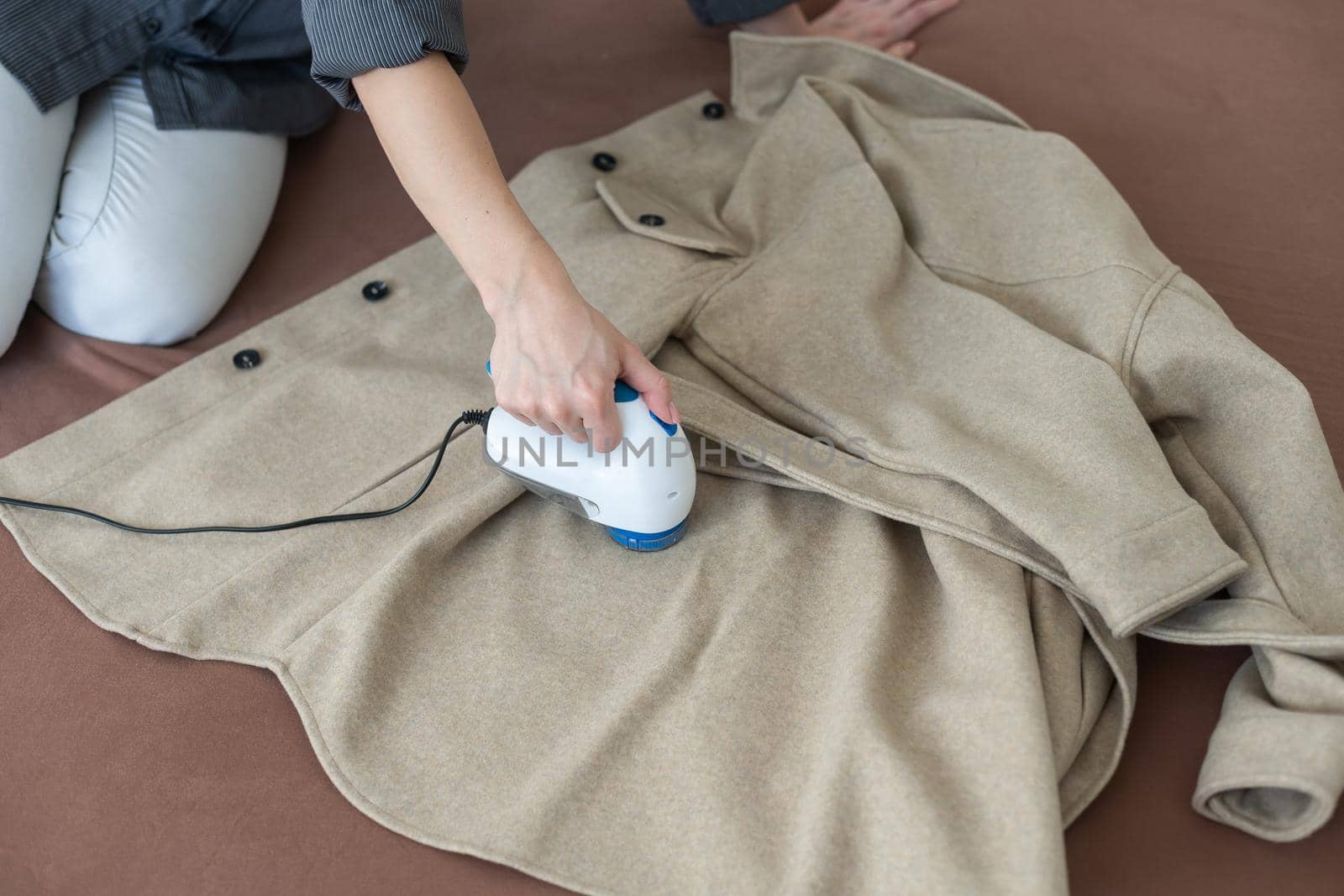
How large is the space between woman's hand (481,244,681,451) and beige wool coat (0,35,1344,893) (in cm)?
16

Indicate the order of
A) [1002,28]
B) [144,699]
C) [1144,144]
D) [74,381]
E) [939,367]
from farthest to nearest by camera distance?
[1002,28], [1144,144], [74,381], [939,367], [144,699]

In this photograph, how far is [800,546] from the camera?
93 centimetres

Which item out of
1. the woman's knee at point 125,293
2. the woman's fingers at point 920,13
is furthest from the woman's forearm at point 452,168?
the woman's fingers at point 920,13

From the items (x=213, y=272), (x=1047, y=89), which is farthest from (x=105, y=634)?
(x=1047, y=89)

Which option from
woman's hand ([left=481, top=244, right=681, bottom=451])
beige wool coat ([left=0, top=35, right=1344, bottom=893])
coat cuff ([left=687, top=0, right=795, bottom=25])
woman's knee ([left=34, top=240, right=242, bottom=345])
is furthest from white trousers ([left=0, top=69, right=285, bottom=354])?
coat cuff ([left=687, top=0, right=795, bottom=25])

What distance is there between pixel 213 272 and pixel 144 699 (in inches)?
21.2

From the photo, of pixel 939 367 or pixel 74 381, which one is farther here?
pixel 74 381

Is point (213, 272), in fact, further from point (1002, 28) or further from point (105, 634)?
point (1002, 28)

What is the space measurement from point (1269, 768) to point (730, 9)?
3.79 feet

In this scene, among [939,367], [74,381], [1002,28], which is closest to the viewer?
[939,367]

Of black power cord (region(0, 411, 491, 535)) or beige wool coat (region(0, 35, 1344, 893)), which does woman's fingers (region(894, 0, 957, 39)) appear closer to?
beige wool coat (region(0, 35, 1344, 893))

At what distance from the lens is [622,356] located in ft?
2.74

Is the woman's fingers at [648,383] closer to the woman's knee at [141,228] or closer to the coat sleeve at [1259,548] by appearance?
the coat sleeve at [1259,548]

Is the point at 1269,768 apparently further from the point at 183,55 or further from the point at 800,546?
the point at 183,55
